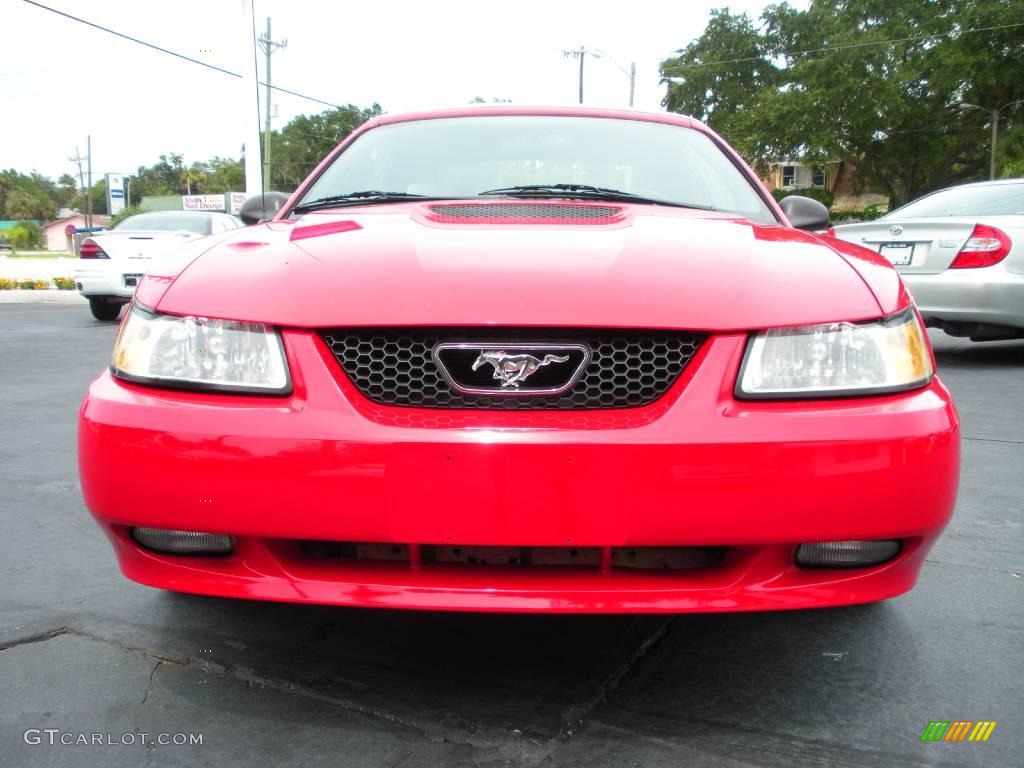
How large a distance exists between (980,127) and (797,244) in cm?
4247

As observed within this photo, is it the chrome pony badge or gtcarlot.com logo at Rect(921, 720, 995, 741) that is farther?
gtcarlot.com logo at Rect(921, 720, 995, 741)

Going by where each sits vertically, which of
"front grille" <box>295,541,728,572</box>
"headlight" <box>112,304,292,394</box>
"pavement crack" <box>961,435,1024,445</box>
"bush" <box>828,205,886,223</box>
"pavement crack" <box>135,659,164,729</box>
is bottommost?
"pavement crack" <box>135,659,164,729</box>

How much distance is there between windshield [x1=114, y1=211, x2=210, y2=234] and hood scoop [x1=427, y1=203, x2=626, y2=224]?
959cm

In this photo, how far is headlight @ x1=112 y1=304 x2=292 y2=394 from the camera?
1.74 metres

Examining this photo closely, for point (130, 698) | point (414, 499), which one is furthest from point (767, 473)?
point (130, 698)

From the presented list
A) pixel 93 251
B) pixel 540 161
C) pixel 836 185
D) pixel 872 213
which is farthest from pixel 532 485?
pixel 836 185

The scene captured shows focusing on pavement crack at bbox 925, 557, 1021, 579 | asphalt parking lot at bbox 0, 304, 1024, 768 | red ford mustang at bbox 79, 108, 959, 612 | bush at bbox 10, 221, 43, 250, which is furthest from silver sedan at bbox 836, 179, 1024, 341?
bush at bbox 10, 221, 43, 250

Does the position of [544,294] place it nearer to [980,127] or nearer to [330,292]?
[330,292]

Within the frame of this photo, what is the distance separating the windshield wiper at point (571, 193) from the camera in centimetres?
275

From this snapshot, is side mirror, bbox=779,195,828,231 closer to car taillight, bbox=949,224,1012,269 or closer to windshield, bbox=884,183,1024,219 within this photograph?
car taillight, bbox=949,224,1012,269

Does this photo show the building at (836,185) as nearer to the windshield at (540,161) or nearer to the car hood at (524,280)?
the windshield at (540,161)

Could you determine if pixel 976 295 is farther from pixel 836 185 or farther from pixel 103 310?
pixel 836 185

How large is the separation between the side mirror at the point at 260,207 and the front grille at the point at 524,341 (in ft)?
4.99

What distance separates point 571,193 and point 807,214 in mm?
784
